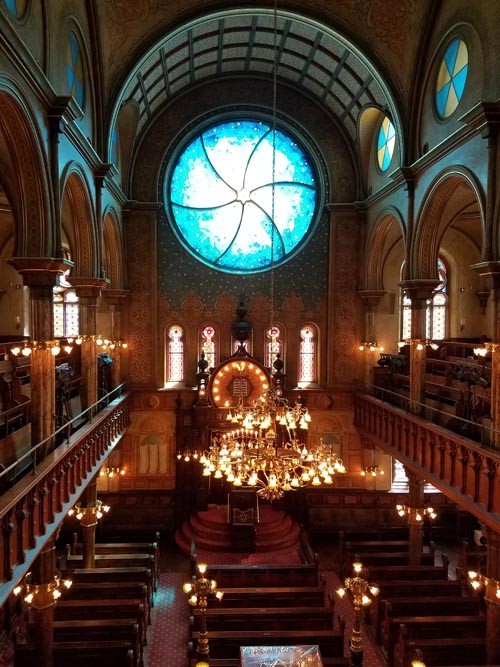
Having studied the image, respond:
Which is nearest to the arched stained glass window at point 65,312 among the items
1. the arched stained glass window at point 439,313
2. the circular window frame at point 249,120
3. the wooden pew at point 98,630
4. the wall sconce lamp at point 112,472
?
the circular window frame at point 249,120

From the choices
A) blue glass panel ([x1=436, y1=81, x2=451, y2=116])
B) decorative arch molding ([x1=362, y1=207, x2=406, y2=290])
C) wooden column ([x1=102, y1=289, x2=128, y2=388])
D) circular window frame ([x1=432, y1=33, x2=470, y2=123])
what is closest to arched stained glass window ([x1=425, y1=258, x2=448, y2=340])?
decorative arch molding ([x1=362, y1=207, x2=406, y2=290])

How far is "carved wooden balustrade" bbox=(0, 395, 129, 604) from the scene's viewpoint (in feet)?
28.1

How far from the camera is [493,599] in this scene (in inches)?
476

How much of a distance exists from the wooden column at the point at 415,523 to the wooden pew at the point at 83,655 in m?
10.0

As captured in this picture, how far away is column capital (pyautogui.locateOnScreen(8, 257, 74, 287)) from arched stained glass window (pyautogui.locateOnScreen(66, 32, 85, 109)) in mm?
5312

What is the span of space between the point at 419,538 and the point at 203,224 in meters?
15.8

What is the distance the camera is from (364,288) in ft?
75.0

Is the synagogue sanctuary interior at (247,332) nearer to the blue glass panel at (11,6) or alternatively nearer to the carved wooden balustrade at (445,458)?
the carved wooden balustrade at (445,458)

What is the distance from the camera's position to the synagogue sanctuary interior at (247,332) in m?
11.8

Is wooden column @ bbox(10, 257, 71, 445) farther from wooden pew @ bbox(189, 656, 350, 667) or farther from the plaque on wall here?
the plaque on wall

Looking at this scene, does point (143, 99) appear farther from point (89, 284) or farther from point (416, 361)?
point (416, 361)

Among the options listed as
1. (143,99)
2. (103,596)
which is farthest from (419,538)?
(143,99)

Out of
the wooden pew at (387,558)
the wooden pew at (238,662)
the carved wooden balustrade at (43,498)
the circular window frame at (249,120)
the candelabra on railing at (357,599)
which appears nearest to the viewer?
the carved wooden balustrade at (43,498)

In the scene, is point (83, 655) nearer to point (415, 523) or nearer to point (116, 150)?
point (415, 523)
